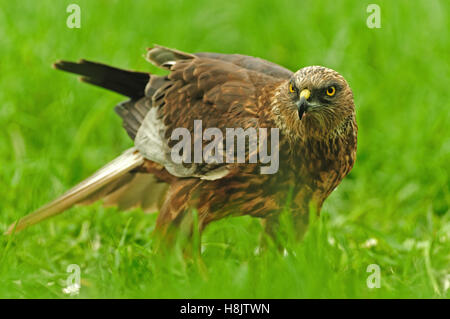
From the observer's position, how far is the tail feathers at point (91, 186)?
544 centimetres

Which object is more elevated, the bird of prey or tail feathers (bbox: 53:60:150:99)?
tail feathers (bbox: 53:60:150:99)

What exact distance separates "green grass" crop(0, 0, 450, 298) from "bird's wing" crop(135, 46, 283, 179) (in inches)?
23.6

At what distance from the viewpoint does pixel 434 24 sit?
7480mm

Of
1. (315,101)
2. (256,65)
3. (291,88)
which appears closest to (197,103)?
(256,65)

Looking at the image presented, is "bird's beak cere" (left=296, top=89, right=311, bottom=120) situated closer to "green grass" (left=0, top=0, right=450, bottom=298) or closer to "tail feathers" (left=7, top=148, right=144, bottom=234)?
"green grass" (left=0, top=0, right=450, bottom=298)

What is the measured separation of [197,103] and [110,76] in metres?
0.78

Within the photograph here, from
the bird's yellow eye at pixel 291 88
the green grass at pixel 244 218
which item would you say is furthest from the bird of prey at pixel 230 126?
the green grass at pixel 244 218

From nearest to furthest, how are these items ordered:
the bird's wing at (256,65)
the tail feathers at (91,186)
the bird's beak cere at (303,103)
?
the bird's beak cere at (303,103)
the bird's wing at (256,65)
the tail feathers at (91,186)

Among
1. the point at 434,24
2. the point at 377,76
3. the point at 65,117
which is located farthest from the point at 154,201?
the point at 434,24

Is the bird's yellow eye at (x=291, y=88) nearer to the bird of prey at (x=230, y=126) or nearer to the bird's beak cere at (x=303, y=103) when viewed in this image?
the bird of prey at (x=230, y=126)

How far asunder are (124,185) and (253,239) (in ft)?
3.91

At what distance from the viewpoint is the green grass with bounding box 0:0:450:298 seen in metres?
4.36

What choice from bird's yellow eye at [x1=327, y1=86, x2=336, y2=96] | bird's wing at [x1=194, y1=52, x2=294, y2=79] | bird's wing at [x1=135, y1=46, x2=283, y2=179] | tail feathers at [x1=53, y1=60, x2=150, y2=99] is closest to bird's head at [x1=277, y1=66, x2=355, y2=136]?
bird's yellow eye at [x1=327, y1=86, x2=336, y2=96]

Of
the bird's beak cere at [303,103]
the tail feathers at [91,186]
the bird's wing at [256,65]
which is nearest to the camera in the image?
the bird's beak cere at [303,103]
